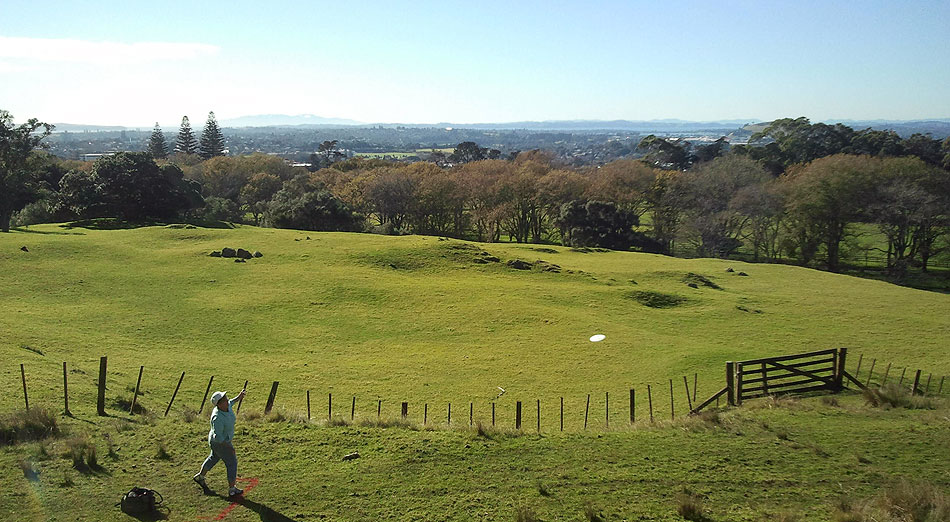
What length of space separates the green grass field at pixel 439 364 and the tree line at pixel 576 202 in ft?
41.2

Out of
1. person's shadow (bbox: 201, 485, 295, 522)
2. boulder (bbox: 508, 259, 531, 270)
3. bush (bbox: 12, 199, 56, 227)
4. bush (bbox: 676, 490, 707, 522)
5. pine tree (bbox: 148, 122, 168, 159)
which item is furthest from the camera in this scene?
pine tree (bbox: 148, 122, 168, 159)

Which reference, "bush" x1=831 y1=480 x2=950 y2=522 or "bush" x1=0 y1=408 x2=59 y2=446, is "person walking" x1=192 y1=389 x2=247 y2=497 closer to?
"bush" x1=0 y1=408 x2=59 y2=446

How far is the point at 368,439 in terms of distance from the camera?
50.4 feet

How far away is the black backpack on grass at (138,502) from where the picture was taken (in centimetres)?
1125

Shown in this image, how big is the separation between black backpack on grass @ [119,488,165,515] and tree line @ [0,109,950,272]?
199ft

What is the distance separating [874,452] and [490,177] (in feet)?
229

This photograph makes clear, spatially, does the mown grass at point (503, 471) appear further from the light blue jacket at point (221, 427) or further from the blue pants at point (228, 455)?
the light blue jacket at point (221, 427)

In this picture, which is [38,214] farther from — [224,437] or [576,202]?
[224,437]

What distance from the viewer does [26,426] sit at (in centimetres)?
1435

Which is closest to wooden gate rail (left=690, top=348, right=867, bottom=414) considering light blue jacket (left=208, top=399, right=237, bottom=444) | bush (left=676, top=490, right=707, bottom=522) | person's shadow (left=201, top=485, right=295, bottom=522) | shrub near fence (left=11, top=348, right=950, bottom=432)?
shrub near fence (left=11, top=348, right=950, bottom=432)

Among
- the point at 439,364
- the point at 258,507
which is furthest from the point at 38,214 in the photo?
the point at 258,507

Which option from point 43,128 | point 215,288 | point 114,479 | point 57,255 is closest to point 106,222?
point 43,128

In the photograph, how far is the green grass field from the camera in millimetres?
12734

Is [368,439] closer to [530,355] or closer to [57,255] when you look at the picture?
[530,355]
